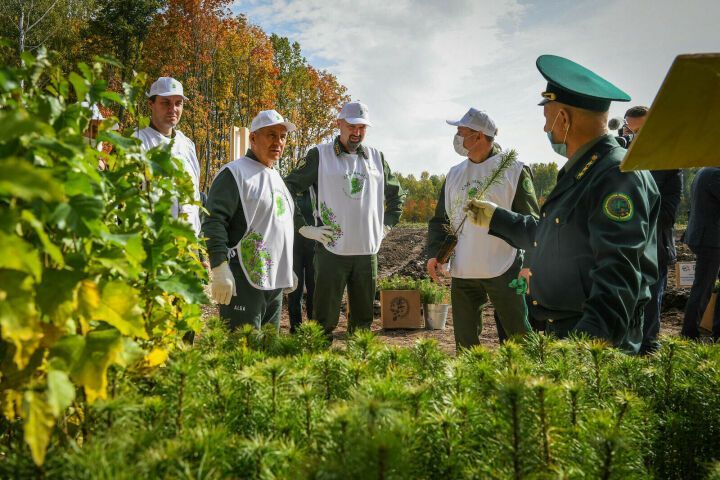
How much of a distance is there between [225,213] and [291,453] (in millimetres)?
3060

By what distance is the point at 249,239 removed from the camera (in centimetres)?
380

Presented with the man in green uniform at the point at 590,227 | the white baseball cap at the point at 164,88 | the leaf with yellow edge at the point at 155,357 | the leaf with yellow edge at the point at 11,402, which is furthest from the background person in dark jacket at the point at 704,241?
the leaf with yellow edge at the point at 11,402

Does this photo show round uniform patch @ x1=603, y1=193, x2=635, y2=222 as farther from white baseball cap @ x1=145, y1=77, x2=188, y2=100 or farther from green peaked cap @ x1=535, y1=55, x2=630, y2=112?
white baseball cap @ x1=145, y1=77, x2=188, y2=100

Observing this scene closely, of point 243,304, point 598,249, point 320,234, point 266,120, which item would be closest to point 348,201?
point 320,234

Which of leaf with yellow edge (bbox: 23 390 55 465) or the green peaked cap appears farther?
the green peaked cap

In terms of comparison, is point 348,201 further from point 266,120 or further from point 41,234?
point 41,234

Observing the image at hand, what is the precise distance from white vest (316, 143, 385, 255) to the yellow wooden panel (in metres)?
3.37

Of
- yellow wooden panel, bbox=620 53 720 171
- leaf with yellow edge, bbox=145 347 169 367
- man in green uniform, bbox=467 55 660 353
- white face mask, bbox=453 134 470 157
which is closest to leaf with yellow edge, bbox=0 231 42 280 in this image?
leaf with yellow edge, bbox=145 347 169 367

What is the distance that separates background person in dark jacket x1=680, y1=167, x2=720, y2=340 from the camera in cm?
559

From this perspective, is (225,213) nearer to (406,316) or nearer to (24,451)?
(24,451)

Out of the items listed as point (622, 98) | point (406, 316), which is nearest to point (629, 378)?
point (622, 98)

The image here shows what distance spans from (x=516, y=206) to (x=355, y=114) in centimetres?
171

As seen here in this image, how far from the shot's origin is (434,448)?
95 cm

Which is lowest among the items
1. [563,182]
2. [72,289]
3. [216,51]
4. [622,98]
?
[72,289]
